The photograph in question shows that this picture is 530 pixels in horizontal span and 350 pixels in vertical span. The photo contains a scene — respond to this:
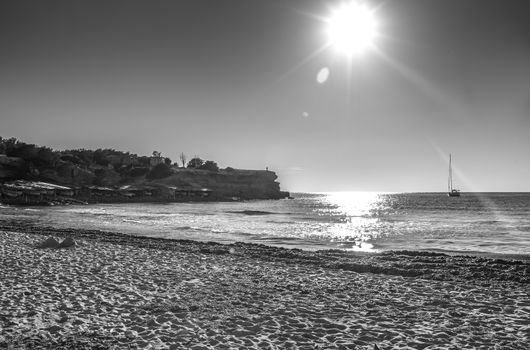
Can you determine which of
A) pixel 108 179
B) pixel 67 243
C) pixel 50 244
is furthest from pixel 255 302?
pixel 108 179

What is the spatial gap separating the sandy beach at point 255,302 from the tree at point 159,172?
356 feet

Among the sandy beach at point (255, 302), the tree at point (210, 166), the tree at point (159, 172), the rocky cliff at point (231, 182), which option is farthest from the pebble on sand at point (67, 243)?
the tree at point (210, 166)

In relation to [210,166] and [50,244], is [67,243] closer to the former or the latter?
[50,244]

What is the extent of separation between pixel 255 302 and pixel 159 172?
119052 mm

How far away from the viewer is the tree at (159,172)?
12197 centimetres

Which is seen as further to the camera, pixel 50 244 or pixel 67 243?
pixel 67 243

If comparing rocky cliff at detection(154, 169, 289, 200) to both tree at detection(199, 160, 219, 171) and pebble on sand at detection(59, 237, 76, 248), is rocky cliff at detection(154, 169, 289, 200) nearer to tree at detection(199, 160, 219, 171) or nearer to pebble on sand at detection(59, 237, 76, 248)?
tree at detection(199, 160, 219, 171)

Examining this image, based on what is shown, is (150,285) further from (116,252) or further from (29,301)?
(116,252)

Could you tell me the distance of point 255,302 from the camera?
974 centimetres

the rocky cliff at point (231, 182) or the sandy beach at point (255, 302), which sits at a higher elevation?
the rocky cliff at point (231, 182)

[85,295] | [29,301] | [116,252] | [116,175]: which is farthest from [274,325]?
[116,175]

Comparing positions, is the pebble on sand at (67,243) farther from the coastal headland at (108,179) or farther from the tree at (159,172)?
the tree at (159,172)

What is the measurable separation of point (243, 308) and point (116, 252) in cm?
973

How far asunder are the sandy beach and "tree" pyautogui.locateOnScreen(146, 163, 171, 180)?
356 ft
